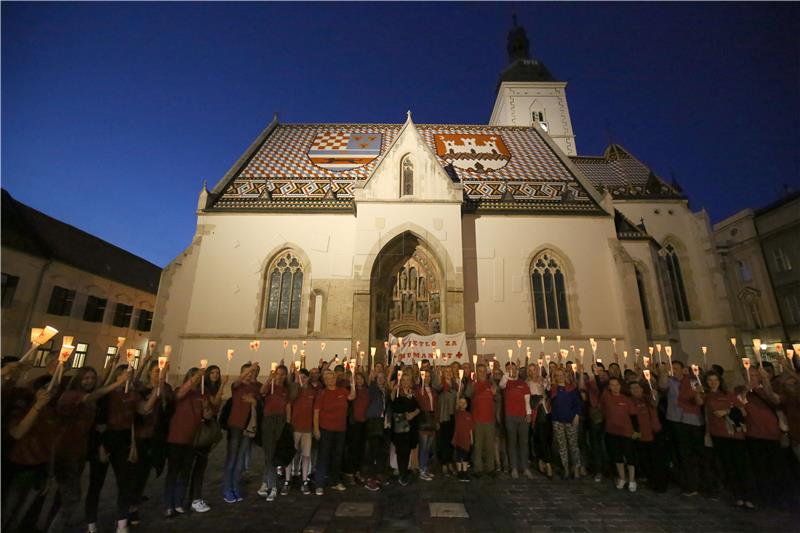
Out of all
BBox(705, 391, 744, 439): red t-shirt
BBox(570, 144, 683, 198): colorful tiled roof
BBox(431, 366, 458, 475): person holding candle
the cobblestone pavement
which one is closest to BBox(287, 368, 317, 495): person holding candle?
the cobblestone pavement

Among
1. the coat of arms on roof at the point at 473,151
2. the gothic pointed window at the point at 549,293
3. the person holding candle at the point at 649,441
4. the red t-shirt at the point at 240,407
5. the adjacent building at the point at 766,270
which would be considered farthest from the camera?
the adjacent building at the point at 766,270

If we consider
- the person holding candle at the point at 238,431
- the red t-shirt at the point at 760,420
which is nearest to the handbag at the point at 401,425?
the person holding candle at the point at 238,431

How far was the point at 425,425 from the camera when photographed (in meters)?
5.99

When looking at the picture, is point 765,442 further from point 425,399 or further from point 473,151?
point 473,151

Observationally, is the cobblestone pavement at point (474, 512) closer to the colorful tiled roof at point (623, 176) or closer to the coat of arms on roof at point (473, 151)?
the coat of arms on roof at point (473, 151)

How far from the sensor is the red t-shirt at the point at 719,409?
500cm

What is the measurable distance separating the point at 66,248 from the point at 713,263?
33.6 metres

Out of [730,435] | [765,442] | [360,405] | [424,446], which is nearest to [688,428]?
[730,435]

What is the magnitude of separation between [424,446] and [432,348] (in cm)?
455

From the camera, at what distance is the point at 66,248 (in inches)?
762

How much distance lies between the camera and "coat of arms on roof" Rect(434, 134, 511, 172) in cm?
1728

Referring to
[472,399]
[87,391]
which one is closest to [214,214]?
[87,391]

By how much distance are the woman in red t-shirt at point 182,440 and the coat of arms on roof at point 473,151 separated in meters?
15.1

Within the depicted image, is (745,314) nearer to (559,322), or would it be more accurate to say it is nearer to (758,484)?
(559,322)
